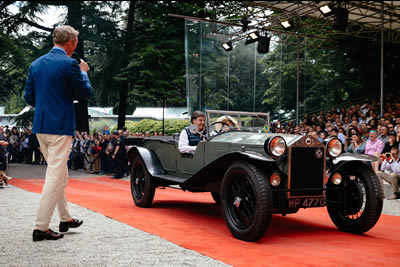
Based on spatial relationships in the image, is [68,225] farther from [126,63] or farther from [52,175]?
[126,63]

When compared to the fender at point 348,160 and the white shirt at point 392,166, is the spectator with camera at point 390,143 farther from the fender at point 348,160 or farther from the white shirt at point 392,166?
the fender at point 348,160

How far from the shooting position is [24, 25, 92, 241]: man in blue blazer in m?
4.32

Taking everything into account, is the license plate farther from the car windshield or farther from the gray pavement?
the car windshield

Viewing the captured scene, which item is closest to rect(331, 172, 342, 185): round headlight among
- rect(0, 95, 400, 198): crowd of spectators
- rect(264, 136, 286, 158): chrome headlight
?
rect(264, 136, 286, 158): chrome headlight

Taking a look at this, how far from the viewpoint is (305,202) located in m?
5.14

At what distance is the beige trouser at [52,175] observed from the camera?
14.1 feet

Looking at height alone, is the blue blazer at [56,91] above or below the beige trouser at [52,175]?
above

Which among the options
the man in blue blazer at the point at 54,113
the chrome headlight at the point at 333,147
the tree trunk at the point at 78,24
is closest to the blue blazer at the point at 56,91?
the man in blue blazer at the point at 54,113

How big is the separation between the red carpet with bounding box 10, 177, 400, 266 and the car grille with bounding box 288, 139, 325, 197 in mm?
559

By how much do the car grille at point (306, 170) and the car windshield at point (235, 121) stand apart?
4.78 ft

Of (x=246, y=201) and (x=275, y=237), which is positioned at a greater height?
(x=246, y=201)

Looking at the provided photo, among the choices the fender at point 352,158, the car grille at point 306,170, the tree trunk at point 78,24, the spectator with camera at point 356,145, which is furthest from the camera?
the tree trunk at point 78,24

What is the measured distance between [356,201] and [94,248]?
10.7ft

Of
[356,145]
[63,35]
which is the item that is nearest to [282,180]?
[63,35]
